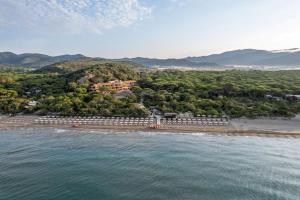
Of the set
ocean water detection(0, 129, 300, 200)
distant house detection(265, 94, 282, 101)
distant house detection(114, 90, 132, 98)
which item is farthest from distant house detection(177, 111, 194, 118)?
distant house detection(265, 94, 282, 101)

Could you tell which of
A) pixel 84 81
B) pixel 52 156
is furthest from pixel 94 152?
pixel 84 81

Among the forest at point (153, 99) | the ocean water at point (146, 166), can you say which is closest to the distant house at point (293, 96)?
the forest at point (153, 99)

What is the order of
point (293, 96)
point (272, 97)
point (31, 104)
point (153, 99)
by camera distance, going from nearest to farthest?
point (31, 104)
point (293, 96)
point (272, 97)
point (153, 99)

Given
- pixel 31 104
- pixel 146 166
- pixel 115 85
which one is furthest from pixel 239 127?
pixel 31 104

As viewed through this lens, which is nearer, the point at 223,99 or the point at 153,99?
the point at 223,99

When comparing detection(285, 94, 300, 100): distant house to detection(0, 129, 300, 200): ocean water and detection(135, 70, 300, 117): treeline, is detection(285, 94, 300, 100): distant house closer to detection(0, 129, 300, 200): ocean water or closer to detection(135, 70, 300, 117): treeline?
detection(135, 70, 300, 117): treeline

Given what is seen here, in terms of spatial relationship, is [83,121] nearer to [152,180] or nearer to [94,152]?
[94,152]

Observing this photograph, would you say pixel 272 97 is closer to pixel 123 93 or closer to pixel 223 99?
pixel 223 99
